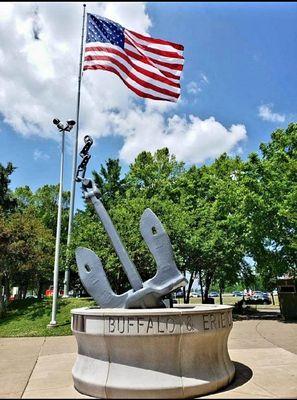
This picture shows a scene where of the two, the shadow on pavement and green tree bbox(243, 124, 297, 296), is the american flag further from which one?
the shadow on pavement

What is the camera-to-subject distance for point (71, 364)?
916cm

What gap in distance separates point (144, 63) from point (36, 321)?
12.3 meters

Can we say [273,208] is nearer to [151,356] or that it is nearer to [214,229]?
[214,229]

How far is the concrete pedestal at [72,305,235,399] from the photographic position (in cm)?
625

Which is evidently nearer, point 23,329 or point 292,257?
point 23,329

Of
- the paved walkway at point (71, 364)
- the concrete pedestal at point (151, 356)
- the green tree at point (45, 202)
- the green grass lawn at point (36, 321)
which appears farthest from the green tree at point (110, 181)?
the concrete pedestal at point (151, 356)

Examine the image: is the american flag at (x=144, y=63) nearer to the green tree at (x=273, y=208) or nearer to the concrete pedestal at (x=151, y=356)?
the green tree at (x=273, y=208)

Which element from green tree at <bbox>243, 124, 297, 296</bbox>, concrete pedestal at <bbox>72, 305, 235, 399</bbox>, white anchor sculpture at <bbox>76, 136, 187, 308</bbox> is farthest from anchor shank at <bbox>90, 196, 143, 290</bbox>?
green tree at <bbox>243, 124, 297, 296</bbox>

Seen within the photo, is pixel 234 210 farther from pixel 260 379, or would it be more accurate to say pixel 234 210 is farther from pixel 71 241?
pixel 260 379

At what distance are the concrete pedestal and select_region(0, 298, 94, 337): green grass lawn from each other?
9680 millimetres

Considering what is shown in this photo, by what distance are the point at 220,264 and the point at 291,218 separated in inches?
251

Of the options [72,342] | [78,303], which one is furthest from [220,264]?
[72,342]

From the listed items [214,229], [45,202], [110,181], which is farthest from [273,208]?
[45,202]

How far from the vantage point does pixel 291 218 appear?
1695 cm
